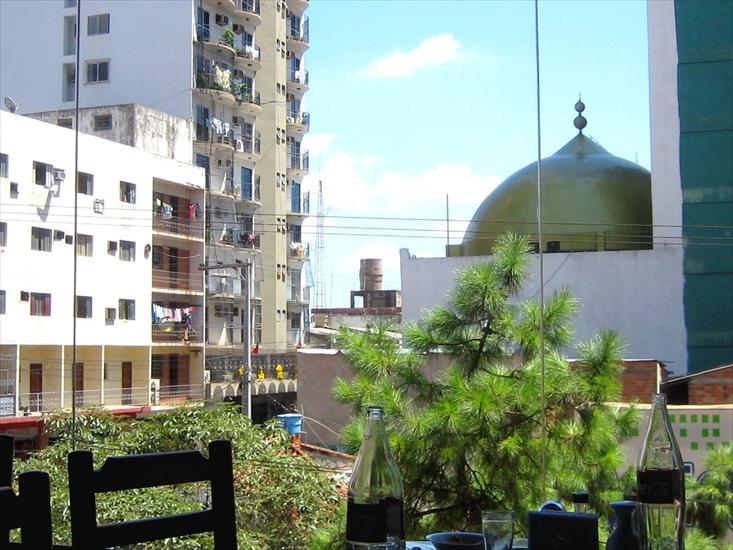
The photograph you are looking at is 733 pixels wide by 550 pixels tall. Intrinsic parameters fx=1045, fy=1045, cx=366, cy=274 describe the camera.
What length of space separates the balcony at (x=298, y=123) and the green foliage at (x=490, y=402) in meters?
27.5

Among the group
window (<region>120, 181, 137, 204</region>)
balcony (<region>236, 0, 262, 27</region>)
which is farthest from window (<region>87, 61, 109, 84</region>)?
window (<region>120, 181, 137, 204</region>)

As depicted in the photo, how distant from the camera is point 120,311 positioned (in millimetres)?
23469

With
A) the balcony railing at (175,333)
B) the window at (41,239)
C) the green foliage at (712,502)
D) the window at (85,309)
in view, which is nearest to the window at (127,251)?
the window at (85,309)

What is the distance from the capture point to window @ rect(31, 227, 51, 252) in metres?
20.8

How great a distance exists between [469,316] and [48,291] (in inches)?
632

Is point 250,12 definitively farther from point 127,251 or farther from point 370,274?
point 370,274

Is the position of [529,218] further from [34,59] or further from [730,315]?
[34,59]

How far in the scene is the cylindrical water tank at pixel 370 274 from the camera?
140 feet

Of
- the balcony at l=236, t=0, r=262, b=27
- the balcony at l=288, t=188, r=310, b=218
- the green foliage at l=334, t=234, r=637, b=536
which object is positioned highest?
the balcony at l=236, t=0, r=262, b=27

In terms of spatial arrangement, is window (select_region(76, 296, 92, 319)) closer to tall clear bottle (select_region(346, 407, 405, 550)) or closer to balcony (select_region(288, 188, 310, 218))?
balcony (select_region(288, 188, 310, 218))

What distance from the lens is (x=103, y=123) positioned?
25.2 meters

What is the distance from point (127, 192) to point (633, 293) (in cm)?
1133

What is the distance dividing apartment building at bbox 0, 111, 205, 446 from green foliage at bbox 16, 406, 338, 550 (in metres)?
11.0

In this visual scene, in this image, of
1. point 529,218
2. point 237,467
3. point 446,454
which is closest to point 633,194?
point 529,218
